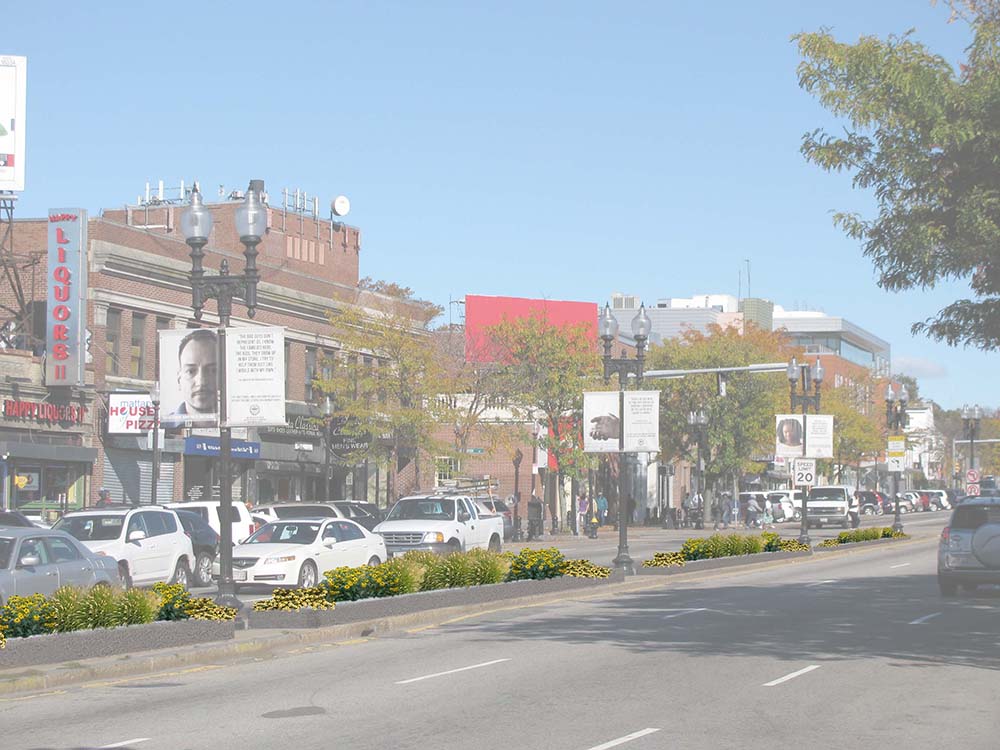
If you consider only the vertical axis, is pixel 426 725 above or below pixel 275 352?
below

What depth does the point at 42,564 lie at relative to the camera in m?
20.1

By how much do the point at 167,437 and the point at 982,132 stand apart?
37.0 m

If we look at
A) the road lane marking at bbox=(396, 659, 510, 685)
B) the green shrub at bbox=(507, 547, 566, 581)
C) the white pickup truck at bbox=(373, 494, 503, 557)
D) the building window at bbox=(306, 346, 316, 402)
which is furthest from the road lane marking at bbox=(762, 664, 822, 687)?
the building window at bbox=(306, 346, 316, 402)

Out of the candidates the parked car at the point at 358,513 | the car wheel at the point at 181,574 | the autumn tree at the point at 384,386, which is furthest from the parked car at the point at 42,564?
the autumn tree at the point at 384,386

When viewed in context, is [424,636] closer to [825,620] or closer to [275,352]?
[275,352]

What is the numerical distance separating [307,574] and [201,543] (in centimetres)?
352

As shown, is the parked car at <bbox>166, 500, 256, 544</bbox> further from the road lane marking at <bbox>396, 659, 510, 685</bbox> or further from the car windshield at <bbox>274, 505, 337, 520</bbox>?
the road lane marking at <bbox>396, 659, 510, 685</bbox>

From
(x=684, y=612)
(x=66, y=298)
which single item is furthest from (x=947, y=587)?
(x=66, y=298)

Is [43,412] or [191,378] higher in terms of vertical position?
[43,412]

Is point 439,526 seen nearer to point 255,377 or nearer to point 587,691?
point 255,377

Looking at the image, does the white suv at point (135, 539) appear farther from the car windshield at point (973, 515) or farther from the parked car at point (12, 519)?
the car windshield at point (973, 515)

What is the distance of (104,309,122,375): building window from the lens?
1889 inches

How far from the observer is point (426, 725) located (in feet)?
41.3

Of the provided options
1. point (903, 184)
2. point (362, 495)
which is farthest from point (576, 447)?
point (903, 184)
